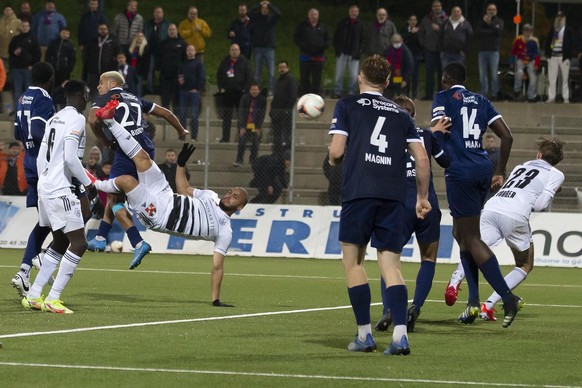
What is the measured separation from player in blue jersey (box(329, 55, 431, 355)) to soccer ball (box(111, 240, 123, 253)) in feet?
48.5

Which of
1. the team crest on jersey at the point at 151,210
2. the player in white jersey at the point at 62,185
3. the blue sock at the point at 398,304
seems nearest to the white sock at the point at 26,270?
the player in white jersey at the point at 62,185

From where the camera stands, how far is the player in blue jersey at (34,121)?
13.9 meters

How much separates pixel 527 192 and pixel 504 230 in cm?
49

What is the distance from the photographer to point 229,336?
34.4ft

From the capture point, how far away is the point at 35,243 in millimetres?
14195

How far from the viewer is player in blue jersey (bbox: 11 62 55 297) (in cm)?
1392

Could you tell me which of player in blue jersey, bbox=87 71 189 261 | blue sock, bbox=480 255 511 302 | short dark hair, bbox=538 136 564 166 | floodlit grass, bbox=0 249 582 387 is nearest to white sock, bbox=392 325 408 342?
floodlit grass, bbox=0 249 582 387

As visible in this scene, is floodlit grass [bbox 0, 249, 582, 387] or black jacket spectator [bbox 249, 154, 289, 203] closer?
floodlit grass [bbox 0, 249, 582, 387]

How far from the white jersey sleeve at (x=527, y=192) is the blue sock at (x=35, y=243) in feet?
16.1

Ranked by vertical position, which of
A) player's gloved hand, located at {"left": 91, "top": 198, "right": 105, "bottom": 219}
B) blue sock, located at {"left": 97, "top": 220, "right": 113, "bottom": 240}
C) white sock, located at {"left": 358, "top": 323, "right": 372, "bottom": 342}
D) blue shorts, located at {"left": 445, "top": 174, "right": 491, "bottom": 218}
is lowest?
player's gloved hand, located at {"left": 91, "top": 198, "right": 105, "bottom": 219}

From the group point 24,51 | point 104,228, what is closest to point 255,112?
point 24,51

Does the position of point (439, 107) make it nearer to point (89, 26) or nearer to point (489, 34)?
point (489, 34)

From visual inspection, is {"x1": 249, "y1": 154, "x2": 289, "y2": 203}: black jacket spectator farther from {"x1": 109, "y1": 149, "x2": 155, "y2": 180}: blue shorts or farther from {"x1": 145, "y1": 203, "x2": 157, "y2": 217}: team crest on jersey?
{"x1": 145, "y1": 203, "x2": 157, "y2": 217}: team crest on jersey

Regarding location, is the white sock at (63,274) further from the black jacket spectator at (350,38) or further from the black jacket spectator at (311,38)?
the black jacket spectator at (350,38)
